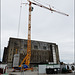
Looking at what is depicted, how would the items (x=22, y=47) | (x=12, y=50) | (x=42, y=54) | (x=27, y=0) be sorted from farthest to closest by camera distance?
(x=42, y=54) < (x=22, y=47) < (x=12, y=50) < (x=27, y=0)

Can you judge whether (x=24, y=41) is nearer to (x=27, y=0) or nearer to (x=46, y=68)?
(x=27, y=0)

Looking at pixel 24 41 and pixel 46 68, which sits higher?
pixel 24 41

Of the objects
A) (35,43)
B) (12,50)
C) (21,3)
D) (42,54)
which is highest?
(21,3)

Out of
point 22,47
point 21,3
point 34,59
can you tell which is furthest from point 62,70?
point 21,3

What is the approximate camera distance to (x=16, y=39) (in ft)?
141

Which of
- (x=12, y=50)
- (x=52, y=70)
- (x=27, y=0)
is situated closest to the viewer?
(x=52, y=70)

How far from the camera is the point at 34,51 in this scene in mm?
43875

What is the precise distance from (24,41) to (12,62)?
42.9 ft

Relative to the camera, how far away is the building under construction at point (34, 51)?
3950 cm

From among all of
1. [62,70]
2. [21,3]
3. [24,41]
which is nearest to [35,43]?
[24,41]

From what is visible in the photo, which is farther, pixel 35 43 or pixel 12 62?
pixel 35 43

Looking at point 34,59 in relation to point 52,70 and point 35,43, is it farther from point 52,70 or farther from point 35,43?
point 52,70

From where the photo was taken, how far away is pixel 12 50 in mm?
39312

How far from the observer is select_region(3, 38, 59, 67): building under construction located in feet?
130
